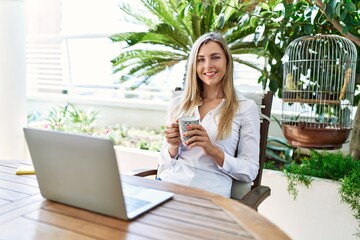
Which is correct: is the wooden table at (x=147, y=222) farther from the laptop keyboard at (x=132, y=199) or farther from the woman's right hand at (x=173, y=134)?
the woman's right hand at (x=173, y=134)

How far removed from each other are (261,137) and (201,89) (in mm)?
404

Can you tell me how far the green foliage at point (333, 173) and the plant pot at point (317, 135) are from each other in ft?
0.35

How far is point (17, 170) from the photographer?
4.92ft

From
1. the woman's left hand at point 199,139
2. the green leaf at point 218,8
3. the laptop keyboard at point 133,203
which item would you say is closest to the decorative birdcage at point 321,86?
the green leaf at point 218,8

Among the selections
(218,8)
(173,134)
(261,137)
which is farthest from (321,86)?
(173,134)

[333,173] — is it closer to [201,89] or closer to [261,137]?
[261,137]

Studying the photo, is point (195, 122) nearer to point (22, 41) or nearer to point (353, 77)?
point (353, 77)

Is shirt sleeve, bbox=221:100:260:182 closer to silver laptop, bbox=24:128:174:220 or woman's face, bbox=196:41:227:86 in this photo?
woman's face, bbox=196:41:227:86

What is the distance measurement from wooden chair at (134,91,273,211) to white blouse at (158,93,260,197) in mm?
66

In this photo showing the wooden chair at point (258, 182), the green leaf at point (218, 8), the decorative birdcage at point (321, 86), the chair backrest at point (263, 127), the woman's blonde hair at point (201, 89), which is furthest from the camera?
the green leaf at point (218, 8)

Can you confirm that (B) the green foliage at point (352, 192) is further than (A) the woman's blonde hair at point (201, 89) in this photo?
Yes

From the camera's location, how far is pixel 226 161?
167cm

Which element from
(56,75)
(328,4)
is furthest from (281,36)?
(56,75)

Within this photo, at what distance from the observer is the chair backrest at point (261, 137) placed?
1.83 metres
